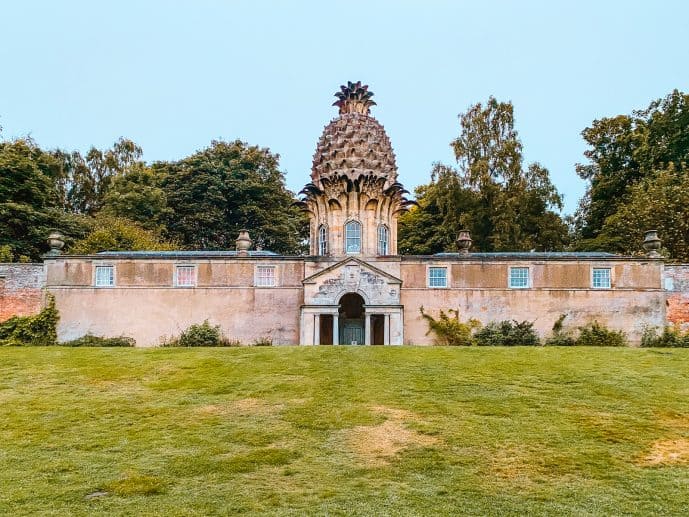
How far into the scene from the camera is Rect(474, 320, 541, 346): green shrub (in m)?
31.2

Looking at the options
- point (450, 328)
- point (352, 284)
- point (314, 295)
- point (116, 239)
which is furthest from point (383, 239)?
point (116, 239)

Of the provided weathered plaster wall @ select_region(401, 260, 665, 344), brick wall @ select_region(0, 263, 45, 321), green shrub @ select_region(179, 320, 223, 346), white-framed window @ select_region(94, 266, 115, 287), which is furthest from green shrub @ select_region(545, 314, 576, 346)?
brick wall @ select_region(0, 263, 45, 321)

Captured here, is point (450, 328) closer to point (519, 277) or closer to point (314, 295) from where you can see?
point (519, 277)

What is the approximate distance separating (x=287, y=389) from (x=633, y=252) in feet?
105

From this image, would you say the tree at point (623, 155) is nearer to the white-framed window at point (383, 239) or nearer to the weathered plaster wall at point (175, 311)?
the white-framed window at point (383, 239)

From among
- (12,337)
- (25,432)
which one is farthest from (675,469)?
(12,337)

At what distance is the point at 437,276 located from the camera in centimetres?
3369

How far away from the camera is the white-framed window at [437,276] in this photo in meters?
33.7

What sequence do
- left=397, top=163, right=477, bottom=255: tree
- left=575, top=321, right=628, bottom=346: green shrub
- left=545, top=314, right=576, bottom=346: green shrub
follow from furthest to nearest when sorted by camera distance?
1. left=397, top=163, right=477, bottom=255: tree
2. left=545, top=314, right=576, bottom=346: green shrub
3. left=575, top=321, right=628, bottom=346: green shrub

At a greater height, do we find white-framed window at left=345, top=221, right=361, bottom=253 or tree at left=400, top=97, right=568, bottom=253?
tree at left=400, top=97, right=568, bottom=253

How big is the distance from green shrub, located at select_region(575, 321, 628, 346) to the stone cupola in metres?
10.2

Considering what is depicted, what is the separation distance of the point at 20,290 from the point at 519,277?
24.7 m

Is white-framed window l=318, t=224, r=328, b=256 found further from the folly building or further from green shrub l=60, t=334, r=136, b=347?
green shrub l=60, t=334, r=136, b=347

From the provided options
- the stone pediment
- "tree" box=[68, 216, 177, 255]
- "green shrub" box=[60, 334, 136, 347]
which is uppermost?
"tree" box=[68, 216, 177, 255]
